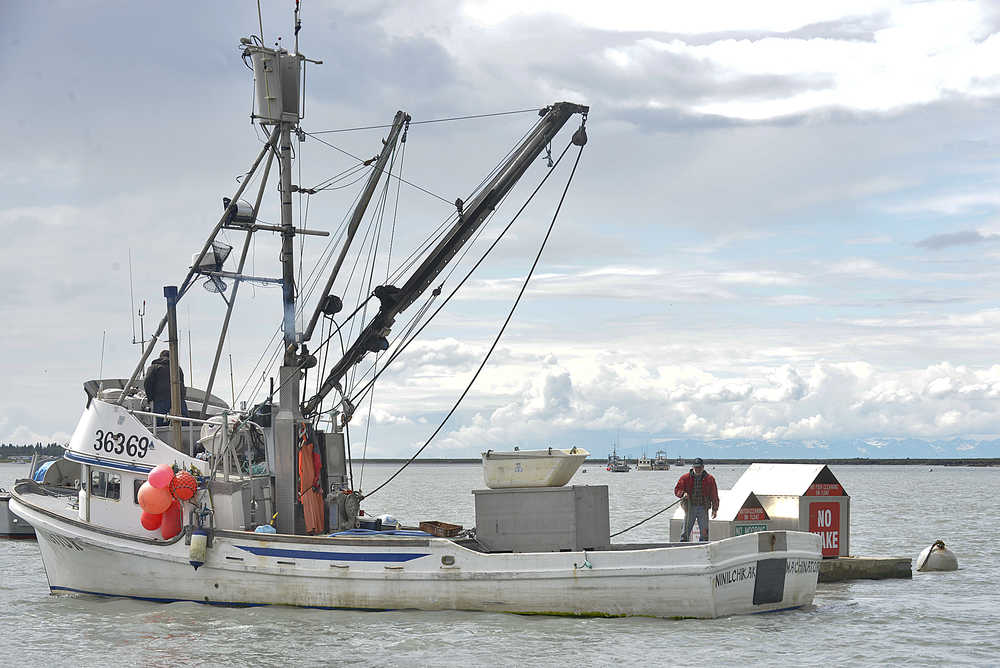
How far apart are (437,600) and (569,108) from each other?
319 inches

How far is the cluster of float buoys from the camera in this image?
16.8 metres

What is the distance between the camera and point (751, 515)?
19266 millimetres

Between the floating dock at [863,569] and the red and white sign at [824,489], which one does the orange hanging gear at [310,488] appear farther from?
the floating dock at [863,569]

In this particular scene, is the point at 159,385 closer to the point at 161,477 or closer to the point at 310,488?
the point at 161,477

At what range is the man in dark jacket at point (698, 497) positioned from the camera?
17.8 m

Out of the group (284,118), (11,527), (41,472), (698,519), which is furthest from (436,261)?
(11,527)

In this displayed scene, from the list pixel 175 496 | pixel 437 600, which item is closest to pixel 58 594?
pixel 175 496

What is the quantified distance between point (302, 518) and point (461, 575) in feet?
10.5

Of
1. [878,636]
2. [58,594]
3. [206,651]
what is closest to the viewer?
[206,651]

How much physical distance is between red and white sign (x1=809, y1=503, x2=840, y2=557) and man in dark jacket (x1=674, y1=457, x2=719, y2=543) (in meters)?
2.89

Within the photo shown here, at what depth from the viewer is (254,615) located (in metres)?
16.5

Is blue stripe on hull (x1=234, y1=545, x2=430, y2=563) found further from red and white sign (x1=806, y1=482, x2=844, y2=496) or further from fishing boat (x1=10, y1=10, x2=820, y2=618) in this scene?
red and white sign (x1=806, y1=482, x2=844, y2=496)

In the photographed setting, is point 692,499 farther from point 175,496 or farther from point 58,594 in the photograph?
→ point 58,594

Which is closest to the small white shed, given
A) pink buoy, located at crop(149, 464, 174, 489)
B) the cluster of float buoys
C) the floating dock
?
the floating dock
